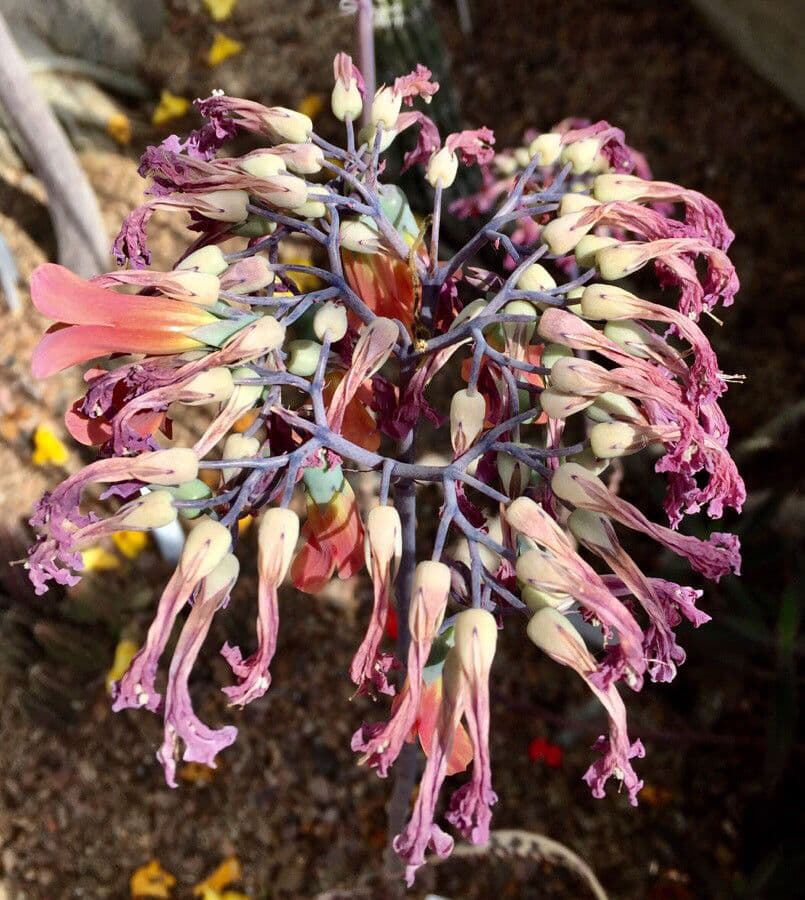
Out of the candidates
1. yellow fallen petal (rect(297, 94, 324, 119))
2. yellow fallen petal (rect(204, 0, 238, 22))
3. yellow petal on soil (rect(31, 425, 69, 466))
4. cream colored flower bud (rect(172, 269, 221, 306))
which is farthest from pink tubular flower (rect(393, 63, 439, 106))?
yellow fallen petal (rect(204, 0, 238, 22))

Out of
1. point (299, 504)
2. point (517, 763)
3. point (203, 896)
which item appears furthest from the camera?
point (299, 504)

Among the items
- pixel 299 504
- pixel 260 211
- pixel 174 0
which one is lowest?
pixel 299 504

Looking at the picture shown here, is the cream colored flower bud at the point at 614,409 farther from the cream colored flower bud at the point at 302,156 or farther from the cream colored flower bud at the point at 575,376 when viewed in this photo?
the cream colored flower bud at the point at 302,156

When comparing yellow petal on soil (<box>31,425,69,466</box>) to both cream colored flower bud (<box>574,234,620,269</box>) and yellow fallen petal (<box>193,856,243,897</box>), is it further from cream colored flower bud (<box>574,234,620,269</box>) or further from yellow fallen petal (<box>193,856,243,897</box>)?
cream colored flower bud (<box>574,234,620,269</box>)

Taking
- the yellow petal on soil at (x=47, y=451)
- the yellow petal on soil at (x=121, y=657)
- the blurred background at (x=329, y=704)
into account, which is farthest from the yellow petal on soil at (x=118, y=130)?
the yellow petal on soil at (x=121, y=657)

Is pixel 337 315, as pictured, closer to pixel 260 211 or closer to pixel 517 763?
pixel 260 211

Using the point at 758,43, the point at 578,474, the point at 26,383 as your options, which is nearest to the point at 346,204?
the point at 578,474

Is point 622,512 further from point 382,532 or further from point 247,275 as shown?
point 247,275
